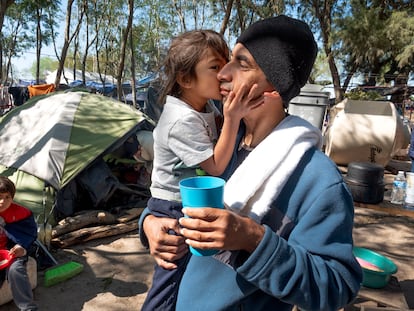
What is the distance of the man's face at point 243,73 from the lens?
124 centimetres

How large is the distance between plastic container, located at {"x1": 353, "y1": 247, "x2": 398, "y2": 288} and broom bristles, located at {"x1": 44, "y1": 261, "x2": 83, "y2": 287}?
10.4ft

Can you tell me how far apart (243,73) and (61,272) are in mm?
3713

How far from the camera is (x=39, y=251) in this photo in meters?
4.32

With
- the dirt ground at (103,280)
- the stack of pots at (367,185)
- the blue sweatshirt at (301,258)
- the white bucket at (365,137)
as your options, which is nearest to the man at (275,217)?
the blue sweatshirt at (301,258)

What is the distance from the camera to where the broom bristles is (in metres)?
3.91

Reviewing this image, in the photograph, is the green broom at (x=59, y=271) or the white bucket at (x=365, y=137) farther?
the white bucket at (x=365, y=137)

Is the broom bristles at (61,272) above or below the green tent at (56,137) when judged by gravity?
below

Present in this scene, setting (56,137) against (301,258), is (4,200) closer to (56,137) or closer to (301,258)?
(56,137)

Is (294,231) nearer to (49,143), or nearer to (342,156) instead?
A: (49,143)

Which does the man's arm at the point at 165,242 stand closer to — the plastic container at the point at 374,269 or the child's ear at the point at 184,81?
the child's ear at the point at 184,81

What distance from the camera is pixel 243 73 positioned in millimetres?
1268

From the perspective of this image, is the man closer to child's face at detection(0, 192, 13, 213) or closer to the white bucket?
child's face at detection(0, 192, 13, 213)

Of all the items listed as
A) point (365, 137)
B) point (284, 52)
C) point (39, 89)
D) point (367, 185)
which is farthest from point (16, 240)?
point (39, 89)

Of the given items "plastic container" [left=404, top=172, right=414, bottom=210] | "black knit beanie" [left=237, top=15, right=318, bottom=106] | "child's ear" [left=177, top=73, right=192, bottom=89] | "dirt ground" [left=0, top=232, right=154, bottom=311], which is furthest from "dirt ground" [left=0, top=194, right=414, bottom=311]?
"black knit beanie" [left=237, top=15, right=318, bottom=106]
